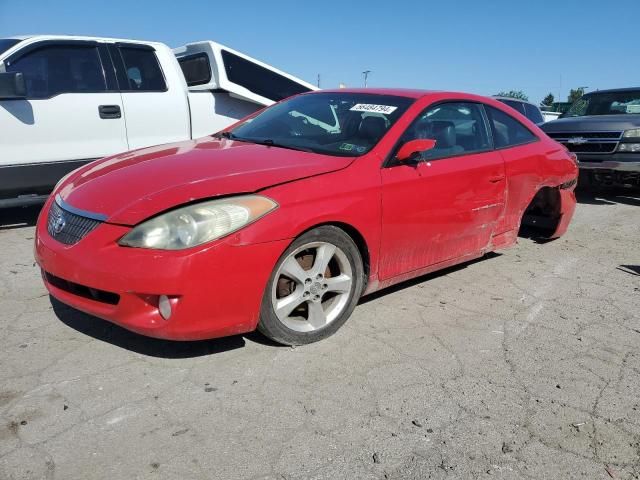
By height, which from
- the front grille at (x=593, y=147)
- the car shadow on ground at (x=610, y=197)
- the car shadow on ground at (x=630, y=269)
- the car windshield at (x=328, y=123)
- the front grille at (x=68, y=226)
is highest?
the car windshield at (x=328, y=123)

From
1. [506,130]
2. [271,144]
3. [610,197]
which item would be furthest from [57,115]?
[610,197]

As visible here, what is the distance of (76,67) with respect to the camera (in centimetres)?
559

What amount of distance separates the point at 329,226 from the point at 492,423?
1290 millimetres

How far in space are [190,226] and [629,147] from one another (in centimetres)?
700

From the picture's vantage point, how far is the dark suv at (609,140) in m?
7.53

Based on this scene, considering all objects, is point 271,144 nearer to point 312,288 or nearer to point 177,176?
point 177,176

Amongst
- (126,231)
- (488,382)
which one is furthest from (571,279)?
(126,231)

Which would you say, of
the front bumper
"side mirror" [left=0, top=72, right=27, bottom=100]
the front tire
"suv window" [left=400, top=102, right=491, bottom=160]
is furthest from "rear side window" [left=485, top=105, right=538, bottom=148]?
"side mirror" [left=0, top=72, right=27, bottom=100]

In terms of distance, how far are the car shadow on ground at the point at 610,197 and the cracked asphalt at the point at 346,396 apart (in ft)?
15.6

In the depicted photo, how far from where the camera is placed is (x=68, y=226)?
9.41 feet

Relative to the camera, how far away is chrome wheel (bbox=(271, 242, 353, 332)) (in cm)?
296

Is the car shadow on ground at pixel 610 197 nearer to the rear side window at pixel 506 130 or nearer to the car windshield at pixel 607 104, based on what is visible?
the car windshield at pixel 607 104

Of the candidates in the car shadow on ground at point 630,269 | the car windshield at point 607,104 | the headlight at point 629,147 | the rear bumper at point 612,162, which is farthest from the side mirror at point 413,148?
the car windshield at point 607,104

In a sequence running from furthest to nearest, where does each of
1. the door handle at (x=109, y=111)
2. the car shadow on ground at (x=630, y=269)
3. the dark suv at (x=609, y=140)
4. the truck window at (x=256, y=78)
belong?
the dark suv at (x=609, y=140)
the truck window at (x=256, y=78)
the door handle at (x=109, y=111)
the car shadow on ground at (x=630, y=269)
